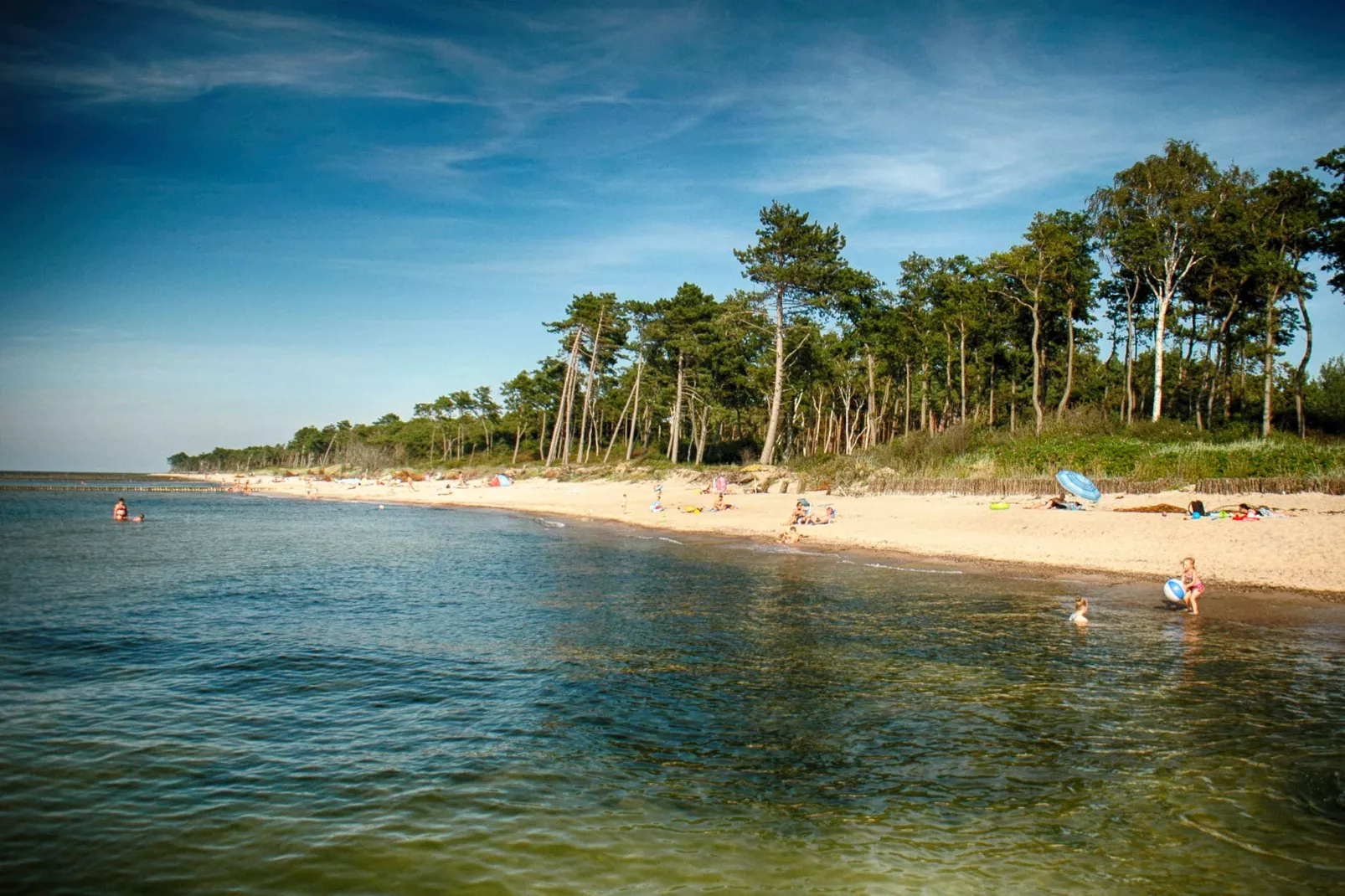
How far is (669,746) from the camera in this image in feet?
26.8

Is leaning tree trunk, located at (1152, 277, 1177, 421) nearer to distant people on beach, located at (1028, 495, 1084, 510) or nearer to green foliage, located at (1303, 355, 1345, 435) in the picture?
green foliage, located at (1303, 355, 1345, 435)

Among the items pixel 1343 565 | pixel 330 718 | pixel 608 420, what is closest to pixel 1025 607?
pixel 1343 565

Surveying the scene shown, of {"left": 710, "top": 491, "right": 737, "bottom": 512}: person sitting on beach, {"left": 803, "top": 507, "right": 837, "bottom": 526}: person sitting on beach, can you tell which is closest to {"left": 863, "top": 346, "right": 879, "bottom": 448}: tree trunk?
{"left": 710, "top": 491, "right": 737, "bottom": 512}: person sitting on beach

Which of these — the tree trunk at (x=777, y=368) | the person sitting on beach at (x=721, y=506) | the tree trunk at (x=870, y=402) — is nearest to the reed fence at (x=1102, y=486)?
the person sitting on beach at (x=721, y=506)

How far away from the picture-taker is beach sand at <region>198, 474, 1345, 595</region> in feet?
58.7

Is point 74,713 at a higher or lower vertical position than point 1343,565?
lower

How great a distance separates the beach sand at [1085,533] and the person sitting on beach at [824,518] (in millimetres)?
369

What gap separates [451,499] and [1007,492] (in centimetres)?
4273

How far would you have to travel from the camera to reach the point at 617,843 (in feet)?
19.8

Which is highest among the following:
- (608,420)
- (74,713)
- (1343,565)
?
(608,420)

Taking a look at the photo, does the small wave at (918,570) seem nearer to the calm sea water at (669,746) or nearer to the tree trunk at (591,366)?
the calm sea water at (669,746)

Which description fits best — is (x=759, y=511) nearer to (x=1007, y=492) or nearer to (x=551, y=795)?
(x=1007, y=492)

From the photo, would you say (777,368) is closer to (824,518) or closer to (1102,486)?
(824,518)

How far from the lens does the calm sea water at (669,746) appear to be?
572 centimetres
